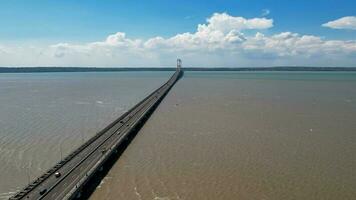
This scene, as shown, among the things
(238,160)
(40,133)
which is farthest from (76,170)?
(40,133)


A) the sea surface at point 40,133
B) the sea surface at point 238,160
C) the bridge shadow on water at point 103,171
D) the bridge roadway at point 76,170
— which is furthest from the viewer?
the sea surface at point 40,133

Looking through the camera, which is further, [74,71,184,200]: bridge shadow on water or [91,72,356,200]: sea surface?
[91,72,356,200]: sea surface

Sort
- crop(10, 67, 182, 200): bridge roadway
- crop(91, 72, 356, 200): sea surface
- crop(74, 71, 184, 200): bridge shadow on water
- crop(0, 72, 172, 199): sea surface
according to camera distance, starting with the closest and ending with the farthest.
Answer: crop(10, 67, 182, 200): bridge roadway
crop(74, 71, 184, 200): bridge shadow on water
crop(91, 72, 356, 200): sea surface
crop(0, 72, 172, 199): sea surface

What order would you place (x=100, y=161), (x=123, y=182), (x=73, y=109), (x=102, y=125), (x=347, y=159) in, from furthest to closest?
(x=73, y=109), (x=102, y=125), (x=347, y=159), (x=100, y=161), (x=123, y=182)

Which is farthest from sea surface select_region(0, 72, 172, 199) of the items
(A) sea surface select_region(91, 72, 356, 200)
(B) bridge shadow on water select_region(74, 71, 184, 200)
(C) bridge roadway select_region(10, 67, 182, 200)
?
(A) sea surface select_region(91, 72, 356, 200)

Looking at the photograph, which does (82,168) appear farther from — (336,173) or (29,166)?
(336,173)

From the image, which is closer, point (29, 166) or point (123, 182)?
point (123, 182)

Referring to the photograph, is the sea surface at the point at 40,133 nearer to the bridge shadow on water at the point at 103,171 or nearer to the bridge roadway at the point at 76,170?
the bridge roadway at the point at 76,170

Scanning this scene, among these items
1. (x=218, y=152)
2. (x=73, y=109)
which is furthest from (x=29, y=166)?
(x=73, y=109)

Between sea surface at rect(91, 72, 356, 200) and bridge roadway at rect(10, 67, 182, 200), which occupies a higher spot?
bridge roadway at rect(10, 67, 182, 200)

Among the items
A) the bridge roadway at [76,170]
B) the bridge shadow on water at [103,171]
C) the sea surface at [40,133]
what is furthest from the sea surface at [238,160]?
Answer: the sea surface at [40,133]

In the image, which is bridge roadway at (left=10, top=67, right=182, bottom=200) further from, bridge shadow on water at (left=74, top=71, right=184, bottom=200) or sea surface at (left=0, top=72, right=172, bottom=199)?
sea surface at (left=0, top=72, right=172, bottom=199)
